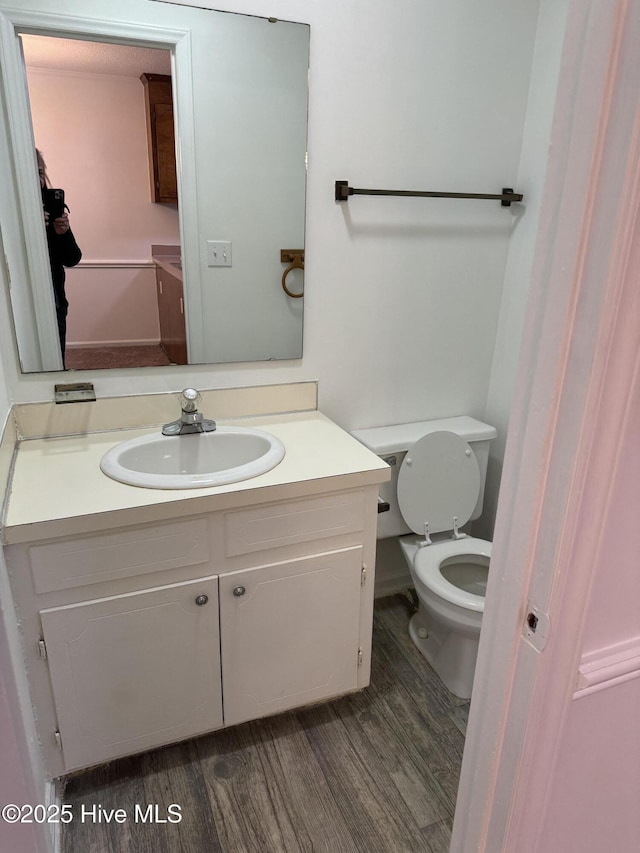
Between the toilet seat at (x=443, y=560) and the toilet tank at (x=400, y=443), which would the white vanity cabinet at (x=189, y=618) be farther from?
the toilet tank at (x=400, y=443)

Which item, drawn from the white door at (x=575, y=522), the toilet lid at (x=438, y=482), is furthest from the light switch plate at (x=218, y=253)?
the white door at (x=575, y=522)

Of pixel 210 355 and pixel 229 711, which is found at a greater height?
pixel 210 355

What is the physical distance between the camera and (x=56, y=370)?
64.4 inches

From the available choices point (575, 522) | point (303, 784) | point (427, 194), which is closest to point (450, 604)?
point (303, 784)

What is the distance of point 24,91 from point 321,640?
1.60 metres

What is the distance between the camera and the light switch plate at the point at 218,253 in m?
1.70

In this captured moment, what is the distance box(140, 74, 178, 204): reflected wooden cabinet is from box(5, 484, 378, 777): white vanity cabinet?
886mm

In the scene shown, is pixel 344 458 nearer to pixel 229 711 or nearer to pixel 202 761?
pixel 229 711

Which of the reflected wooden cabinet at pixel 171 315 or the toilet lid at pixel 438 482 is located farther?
the toilet lid at pixel 438 482

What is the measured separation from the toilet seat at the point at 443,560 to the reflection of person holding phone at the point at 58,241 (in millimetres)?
1284

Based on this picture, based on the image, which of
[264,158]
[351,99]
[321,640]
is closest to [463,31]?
[351,99]

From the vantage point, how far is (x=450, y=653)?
194 cm

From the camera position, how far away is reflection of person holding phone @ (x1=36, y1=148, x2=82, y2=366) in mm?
1500

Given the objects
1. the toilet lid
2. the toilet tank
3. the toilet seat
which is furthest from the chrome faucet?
the toilet seat
